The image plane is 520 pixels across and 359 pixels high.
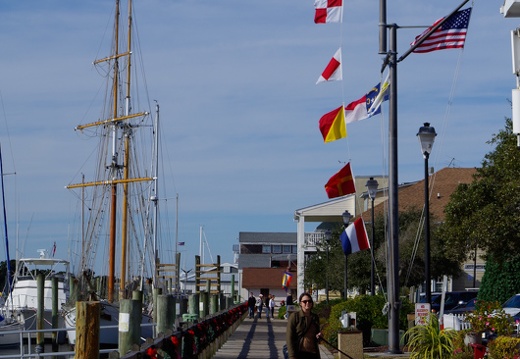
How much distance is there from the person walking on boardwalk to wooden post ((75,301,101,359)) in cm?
290

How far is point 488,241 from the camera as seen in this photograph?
33938 mm

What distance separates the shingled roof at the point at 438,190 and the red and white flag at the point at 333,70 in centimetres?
3643

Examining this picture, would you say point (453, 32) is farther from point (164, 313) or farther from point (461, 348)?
point (164, 313)

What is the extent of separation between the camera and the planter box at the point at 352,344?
20078 millimetres

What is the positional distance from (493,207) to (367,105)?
38.7ft

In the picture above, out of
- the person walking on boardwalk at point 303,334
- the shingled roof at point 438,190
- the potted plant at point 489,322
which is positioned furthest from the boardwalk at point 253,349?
the shingled roof at point 438,190

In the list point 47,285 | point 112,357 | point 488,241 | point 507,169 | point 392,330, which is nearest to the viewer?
point 112,357

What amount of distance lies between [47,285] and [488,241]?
33915mm

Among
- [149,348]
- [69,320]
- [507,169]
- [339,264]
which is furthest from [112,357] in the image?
[339,264]

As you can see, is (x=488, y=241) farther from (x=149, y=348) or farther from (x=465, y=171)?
(x=465, y=171)

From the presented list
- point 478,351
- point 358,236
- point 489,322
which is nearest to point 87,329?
point 478,351

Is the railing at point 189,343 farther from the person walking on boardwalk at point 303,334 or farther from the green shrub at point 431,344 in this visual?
the green shrub at point 431,344

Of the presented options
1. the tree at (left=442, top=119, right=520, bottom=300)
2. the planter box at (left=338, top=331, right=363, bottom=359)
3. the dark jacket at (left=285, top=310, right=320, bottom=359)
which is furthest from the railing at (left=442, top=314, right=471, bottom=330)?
the tree at (left=442, top=119, right=520, bottom=300)

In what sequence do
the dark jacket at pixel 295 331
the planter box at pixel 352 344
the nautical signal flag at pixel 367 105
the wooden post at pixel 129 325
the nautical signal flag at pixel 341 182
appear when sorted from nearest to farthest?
1. the dark jacket at pixel 295 331
2. the wooden post at pixel 129 325
3. the planter box at pixel 352 344
4. the nautical signal flag at pixel 367 105
5. the nautical signal flag at pixel 341 182
